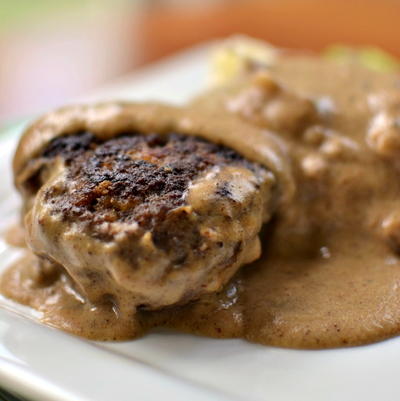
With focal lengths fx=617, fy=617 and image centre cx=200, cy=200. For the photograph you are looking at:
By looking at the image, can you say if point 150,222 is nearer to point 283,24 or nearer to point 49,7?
point 283,24

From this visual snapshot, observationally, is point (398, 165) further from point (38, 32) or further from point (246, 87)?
point (38, 32)

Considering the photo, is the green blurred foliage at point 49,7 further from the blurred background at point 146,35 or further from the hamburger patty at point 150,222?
the hamburger patty at point 150,222

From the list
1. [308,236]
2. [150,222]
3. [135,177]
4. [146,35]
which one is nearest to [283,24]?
[146,35]

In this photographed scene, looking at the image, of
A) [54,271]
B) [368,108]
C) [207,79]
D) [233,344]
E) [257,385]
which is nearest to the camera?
[257,385]

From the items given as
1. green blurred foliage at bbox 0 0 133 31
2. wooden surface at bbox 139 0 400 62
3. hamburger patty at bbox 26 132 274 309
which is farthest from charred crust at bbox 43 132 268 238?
green blurred foliage at bbox 0 0 133 31

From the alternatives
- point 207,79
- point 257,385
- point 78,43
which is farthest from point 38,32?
point 257,385

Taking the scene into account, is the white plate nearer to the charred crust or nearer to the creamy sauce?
the creamy sauce
